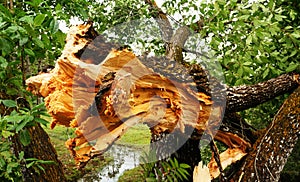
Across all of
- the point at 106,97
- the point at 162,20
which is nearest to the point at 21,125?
the point at 106,97

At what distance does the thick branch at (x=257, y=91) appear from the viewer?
2201mm

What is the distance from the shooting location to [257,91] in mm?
2371

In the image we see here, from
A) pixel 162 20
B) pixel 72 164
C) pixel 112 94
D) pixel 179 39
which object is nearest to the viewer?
pixel 112 94

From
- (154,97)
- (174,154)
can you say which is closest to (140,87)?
(154,97)

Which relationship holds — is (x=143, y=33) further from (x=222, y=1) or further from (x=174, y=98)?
(x=174, y=98)

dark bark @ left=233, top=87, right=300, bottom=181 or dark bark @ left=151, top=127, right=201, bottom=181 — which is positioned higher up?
dark bark @ left=151, top=127, right=201, bottom=181

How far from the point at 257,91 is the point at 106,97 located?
122 centimetres

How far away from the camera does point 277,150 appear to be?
2.21 metres

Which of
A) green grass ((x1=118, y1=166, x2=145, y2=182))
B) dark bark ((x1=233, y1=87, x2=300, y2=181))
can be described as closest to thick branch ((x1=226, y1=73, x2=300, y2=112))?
dark bark ((x1=233, y1=87, x2=300, y2=181))

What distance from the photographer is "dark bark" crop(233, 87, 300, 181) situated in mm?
2195

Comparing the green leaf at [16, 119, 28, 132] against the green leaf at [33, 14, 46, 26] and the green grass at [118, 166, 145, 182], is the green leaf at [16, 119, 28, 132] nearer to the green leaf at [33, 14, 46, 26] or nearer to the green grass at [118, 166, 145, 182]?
the green leaf at [33, 14, 46, 26]

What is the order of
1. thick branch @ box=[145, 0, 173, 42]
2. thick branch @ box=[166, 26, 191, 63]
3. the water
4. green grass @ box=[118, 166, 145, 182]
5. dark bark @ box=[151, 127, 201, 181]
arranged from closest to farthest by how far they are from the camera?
1. dark bark @ box=[151, 127, 201, 181]
2. thick branch @ box=[166, 26, 191, 63]
3. thick branch @ box=[145, 0, 173, 42]
4. green grass @ box=[118, 166, 145, 182]
5. the water

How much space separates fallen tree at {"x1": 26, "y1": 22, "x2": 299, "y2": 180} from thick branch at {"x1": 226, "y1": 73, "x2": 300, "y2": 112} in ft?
1.11

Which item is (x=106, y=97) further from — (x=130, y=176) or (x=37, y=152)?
(x=130, y=176)
